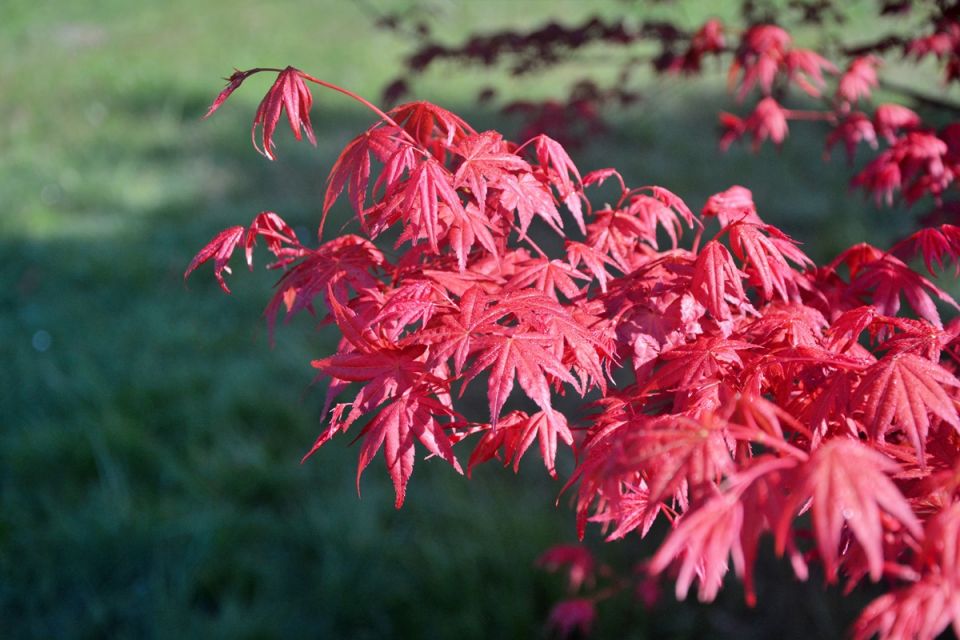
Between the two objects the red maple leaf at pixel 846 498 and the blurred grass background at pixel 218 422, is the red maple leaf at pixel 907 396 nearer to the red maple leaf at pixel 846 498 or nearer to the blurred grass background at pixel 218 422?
the red maple leaf at pixel 846 498

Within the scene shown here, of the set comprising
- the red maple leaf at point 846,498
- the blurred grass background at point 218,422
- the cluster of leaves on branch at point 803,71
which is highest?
the cluster of leaves on branch at point 803,71

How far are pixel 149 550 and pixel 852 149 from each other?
2.37 m

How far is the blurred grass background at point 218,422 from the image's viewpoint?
2.35 m

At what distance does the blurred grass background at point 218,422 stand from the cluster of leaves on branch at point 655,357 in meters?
1.33

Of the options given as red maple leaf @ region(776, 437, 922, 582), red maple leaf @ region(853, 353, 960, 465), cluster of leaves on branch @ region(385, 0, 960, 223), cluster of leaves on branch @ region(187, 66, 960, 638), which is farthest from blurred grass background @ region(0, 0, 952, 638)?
red maple leaf @ region(776, 437, 922, 582)

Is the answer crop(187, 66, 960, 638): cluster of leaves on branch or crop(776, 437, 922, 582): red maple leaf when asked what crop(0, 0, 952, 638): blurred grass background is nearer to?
crop(187, 66, 960, 638): cluster of leaves on branch

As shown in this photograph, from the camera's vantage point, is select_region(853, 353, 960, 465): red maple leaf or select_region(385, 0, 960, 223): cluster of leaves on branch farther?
select_region(385, 0, 960, 223): cluster of leaves on branch

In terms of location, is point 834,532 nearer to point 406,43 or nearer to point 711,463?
point 711,463

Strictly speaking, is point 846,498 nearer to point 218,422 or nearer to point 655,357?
point 655,357

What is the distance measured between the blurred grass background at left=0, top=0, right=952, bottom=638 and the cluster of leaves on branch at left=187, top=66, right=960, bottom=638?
1330mm

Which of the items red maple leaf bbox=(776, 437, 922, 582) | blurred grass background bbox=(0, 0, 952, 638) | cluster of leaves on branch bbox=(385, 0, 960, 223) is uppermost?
cluster of leaves on branch bbox=(385, 0, 960, 223)

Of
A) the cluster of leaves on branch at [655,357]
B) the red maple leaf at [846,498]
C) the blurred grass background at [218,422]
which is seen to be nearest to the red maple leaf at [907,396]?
the cluster of leaves on branch at [655,357]

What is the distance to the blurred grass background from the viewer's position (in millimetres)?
2352

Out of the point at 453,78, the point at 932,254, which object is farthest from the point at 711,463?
the point at 453,78
